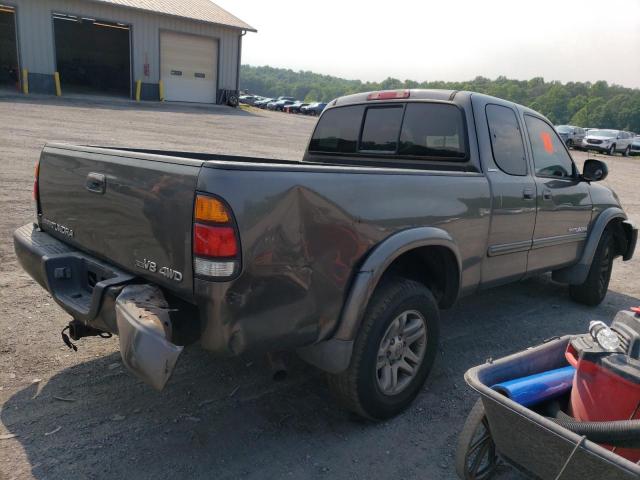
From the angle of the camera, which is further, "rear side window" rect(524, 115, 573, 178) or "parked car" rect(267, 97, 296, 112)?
"parked car" rect(267, 97, 296, 112)

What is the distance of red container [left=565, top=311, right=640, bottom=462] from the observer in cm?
224

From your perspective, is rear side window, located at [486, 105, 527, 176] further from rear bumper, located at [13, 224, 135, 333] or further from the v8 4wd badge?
rear bumper, located at [13, 224, 135, 333]

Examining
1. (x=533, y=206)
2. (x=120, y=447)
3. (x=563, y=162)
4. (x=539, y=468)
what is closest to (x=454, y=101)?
(x=533, y=206)

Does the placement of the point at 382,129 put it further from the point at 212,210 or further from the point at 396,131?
the point at 212,210

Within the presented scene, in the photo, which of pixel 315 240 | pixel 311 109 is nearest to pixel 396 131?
pixel 315 240

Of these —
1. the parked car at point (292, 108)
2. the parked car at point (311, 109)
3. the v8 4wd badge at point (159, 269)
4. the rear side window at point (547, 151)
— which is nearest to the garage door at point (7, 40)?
the parked car at point (292, 108)

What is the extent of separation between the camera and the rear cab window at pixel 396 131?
12.7 feet

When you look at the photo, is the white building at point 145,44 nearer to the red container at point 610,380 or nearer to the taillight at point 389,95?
the taillight at point 389,95

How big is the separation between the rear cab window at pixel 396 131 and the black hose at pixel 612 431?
6.87 feet

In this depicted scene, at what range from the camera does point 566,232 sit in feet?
15.2

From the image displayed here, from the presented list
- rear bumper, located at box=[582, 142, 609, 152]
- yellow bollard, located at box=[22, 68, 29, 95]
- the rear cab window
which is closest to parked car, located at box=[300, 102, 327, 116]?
rear bumper, located at box=[582, 142, 609, 152]

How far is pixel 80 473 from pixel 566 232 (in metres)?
4.15

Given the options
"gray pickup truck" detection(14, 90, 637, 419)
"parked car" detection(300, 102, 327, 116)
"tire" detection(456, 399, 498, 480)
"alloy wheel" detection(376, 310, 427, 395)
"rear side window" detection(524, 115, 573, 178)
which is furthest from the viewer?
"parked car" detection(300, 102, 327, 116)

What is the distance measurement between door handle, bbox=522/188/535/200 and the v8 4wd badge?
279cm
